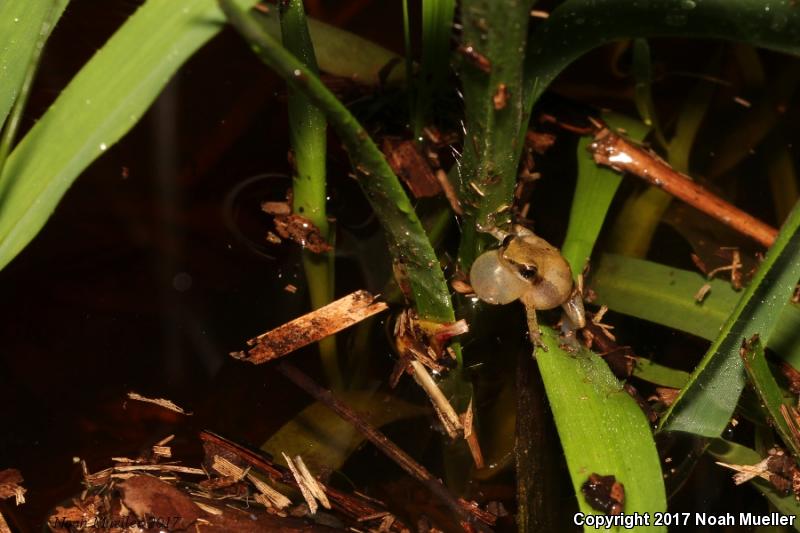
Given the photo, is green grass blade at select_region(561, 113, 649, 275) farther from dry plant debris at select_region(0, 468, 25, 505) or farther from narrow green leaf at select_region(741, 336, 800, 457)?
dry plant debris at select_region(0, 468, 25, 505)

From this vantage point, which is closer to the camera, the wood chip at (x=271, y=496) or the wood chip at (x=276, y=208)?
the wood chip at (x=271, y=496)

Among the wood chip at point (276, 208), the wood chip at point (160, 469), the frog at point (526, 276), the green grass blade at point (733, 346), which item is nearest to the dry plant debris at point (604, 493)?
the green grass blade at point (733, 346)

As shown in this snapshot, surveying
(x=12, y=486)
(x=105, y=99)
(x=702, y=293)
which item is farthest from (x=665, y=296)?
(x=12, y=486)

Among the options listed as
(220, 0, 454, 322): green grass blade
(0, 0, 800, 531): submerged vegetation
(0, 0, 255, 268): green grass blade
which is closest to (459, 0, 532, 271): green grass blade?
(0, 0, 800, 531): submerged vegetation

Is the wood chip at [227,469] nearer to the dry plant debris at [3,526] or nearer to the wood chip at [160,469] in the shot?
the wood chip at [160,469]

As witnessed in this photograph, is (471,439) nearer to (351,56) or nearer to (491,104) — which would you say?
(491,104)

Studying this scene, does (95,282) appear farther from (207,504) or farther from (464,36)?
(464,36)
